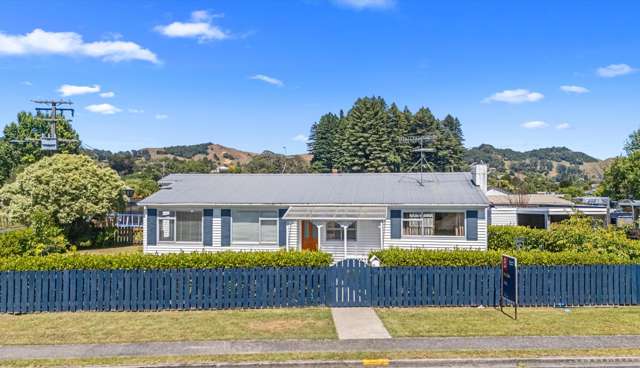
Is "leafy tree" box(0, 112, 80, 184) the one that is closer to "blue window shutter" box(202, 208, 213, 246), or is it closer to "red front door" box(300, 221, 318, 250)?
"blue window shutter" box(202, 208, 213, 246)

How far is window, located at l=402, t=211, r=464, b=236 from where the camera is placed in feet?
71.2

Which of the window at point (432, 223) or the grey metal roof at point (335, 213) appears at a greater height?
the grey metal roof at point (335, 213)

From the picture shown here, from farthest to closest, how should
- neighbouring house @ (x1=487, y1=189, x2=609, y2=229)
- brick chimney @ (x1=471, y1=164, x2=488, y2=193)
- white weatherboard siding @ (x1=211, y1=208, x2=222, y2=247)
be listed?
1. neighbouring house @ (x1=487, y1=189, x2=609, y2=229)
2. brick chimney @ (x1=471, y1=164, x2=488, y2=193)
3. white weatherboard siding @ (x1=211, y1=208, x2=222, y2=247)

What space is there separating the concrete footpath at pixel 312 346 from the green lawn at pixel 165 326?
440 millimetres

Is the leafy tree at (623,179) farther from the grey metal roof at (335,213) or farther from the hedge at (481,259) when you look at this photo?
the hedge at (481,259)

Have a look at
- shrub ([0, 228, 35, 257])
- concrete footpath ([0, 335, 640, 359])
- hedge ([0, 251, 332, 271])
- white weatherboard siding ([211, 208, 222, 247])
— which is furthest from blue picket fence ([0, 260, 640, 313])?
white weatherboard siding ([211, 208, 222, 247])

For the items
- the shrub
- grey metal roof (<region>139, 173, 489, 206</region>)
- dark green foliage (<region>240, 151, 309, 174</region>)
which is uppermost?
dark green foliage (<region>240, 151, 309, 174</region>)

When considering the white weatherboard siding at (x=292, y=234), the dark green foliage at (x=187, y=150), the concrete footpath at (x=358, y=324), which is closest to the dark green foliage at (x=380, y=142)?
the white weatherboard siding at (x=292, y=234)

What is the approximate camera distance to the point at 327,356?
369 inches

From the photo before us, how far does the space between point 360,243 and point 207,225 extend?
25.6 feet

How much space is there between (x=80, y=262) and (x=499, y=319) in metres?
12.1

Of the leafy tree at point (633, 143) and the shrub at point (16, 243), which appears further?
the leafy tree at point (633, 143)

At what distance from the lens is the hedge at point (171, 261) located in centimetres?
1355

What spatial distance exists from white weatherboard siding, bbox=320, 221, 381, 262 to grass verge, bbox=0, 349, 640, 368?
515 inches
